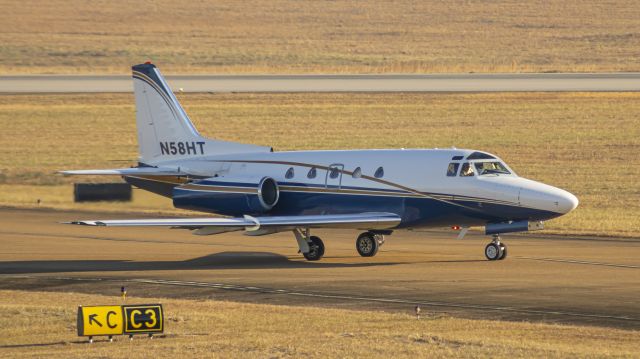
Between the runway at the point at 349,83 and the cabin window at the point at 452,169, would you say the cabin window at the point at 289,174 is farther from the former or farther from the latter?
the runway at the point at 349,83

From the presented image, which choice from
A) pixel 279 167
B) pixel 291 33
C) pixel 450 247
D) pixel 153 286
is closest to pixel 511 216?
pixel 450 247

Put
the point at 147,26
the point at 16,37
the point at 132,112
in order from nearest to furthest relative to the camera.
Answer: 1. the point at 132,112
2. the point at 16,37
3. the point at 147,26

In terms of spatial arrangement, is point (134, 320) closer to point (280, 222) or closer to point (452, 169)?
point (280, 222)

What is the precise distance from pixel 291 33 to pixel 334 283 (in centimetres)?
11295

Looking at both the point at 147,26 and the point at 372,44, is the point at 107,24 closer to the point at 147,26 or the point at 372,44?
the point at 147,26

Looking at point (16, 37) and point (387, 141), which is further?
point (16, 37)

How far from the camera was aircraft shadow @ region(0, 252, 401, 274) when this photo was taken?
3222cm

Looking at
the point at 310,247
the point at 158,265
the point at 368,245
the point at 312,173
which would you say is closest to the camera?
the point at 158,265

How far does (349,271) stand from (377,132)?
36.3 metres

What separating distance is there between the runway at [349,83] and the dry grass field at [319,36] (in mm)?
9756

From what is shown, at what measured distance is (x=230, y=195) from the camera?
116ft

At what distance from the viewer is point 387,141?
2511 inches

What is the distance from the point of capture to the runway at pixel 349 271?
26.0 m

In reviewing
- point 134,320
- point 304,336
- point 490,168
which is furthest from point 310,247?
point 134,320
